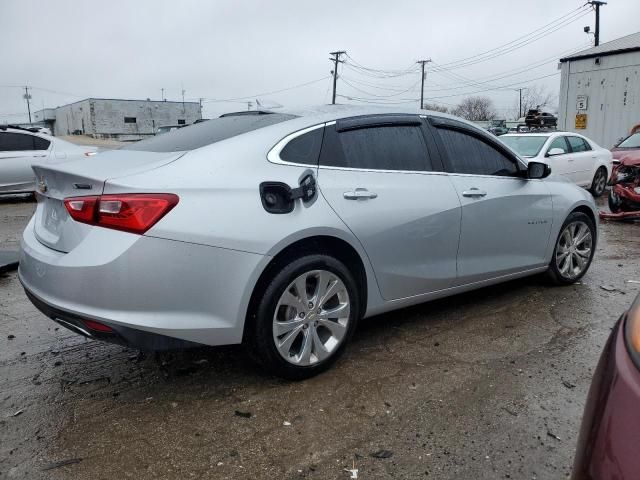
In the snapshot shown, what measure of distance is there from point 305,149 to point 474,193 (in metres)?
1.44

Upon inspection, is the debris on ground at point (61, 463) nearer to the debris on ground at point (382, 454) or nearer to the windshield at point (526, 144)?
the debris on ground at point (382, 454)

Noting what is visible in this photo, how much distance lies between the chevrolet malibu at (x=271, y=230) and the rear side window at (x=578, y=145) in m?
8.58

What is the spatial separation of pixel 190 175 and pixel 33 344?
2035 millimetres

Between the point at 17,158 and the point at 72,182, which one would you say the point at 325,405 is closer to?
the point at 72,182

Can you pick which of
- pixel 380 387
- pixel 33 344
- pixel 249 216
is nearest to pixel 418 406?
pixel 380 387

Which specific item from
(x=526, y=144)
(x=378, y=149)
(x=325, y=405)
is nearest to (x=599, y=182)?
(x=526, y=144)

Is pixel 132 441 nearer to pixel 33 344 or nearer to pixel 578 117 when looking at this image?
pixel 33 344

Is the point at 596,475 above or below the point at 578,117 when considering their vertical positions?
below

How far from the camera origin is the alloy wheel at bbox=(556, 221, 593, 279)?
16.6ft

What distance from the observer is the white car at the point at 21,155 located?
11.6 m

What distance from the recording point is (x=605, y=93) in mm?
18531

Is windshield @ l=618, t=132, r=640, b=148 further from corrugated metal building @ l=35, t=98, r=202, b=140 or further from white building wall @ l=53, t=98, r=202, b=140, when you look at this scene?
white building wall @ l=53, t=98, r=202, b=140

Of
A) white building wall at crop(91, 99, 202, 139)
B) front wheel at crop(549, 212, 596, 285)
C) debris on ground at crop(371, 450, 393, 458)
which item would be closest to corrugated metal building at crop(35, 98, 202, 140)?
white building wall at crop(91, 99, 202, 139)

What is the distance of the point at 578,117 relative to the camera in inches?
770
